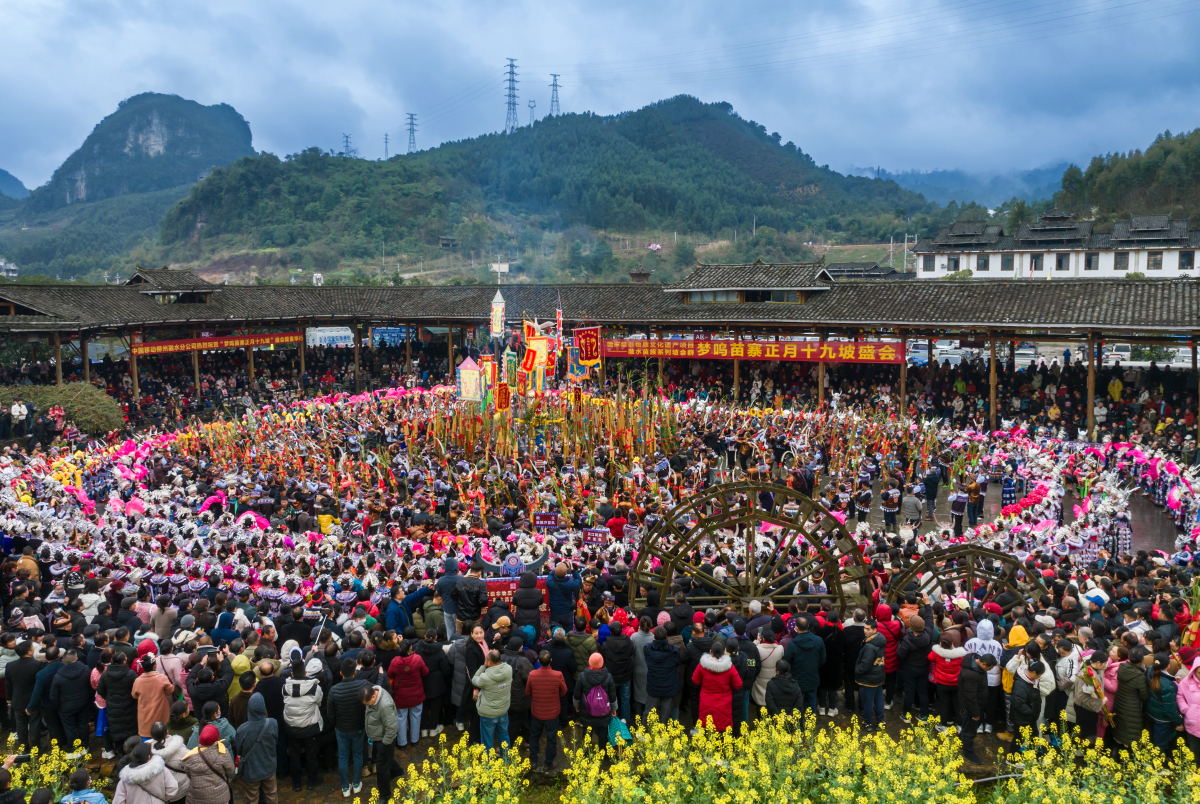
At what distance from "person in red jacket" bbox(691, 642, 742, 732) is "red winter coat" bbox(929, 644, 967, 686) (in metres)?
1.94

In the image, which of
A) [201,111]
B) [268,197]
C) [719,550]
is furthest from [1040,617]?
[201,111]

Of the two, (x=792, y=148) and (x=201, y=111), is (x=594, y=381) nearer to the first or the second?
(x=792, y=148)

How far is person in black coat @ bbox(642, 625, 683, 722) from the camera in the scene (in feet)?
25.7

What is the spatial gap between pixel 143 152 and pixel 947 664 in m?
164

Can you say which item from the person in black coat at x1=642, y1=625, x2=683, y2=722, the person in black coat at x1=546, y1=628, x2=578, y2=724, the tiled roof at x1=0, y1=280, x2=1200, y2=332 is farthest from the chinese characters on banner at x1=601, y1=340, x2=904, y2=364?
the person in black coat at x1=546, y1=628, x2=578, y2=724

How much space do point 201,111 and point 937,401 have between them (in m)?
171

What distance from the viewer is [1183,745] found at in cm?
708

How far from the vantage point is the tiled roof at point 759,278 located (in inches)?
1047

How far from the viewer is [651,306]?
96.3 feet

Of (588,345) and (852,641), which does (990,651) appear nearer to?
(852,641)

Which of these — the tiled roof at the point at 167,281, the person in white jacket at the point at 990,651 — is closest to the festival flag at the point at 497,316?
the tiled roof at the point at 167,281

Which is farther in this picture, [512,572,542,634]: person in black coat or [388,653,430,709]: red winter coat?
[512,572,542,634]: person in black coat

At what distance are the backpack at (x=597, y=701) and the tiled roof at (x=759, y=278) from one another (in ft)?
68.0

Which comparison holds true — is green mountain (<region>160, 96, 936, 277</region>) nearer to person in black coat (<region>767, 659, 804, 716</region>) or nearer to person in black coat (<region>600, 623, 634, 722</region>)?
person in black coat (<region>600, 623, 634, 722</region>)
